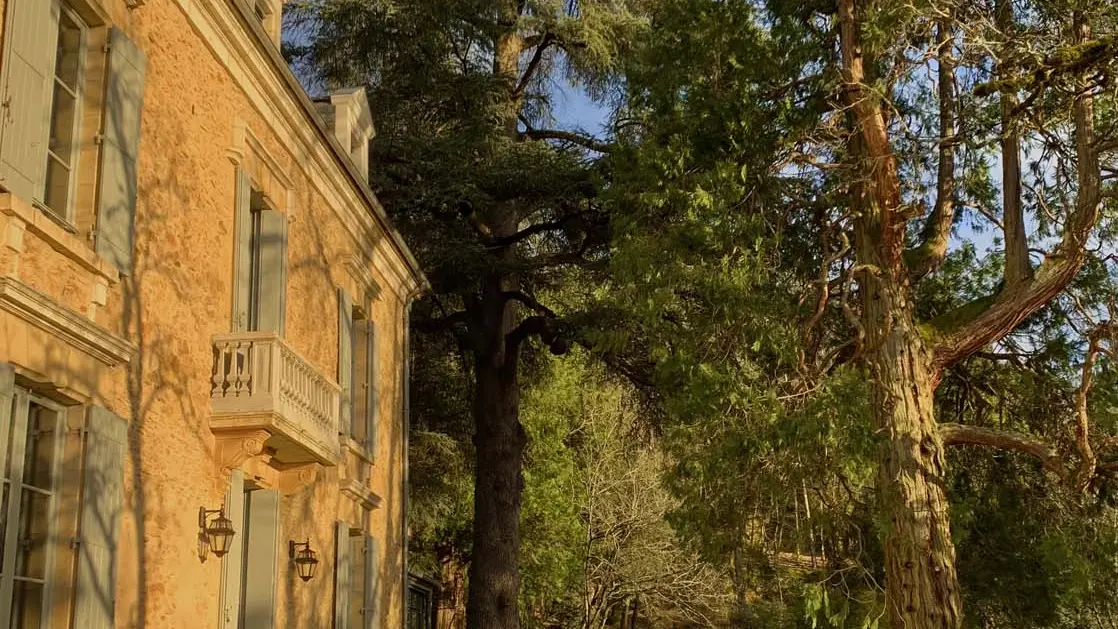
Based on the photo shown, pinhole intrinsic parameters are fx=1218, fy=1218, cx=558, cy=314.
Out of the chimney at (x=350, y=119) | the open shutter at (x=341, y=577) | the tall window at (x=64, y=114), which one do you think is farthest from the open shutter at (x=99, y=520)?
the chimney at (x=350, y=119)

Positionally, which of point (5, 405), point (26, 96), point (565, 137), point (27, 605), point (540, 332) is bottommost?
point (27, 605)

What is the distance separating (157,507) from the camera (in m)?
9.01

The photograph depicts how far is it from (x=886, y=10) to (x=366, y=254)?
7275 mm

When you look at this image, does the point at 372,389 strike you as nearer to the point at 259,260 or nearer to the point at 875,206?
the point at 259,260

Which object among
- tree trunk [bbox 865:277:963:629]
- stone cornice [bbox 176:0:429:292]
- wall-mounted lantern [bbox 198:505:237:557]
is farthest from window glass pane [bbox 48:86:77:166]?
tree trunk [bbox 865:277:963:629]

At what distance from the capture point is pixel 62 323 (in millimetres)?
7520

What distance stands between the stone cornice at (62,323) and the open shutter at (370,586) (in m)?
7.26

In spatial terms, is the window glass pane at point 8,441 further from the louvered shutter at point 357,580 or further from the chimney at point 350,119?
the chimney at point 350,119

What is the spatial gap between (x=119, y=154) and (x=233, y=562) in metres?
3.73

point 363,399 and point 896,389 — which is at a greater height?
point 363,399

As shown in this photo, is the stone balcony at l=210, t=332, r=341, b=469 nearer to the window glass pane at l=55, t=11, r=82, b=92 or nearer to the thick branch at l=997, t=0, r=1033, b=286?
the window glass pane at l=55, t=11, r=82, b=92

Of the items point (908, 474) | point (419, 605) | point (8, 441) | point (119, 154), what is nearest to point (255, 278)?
point (119, 154)

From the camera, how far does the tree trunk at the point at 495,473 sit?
21750 mm

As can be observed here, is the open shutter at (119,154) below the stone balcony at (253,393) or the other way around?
the other way around
